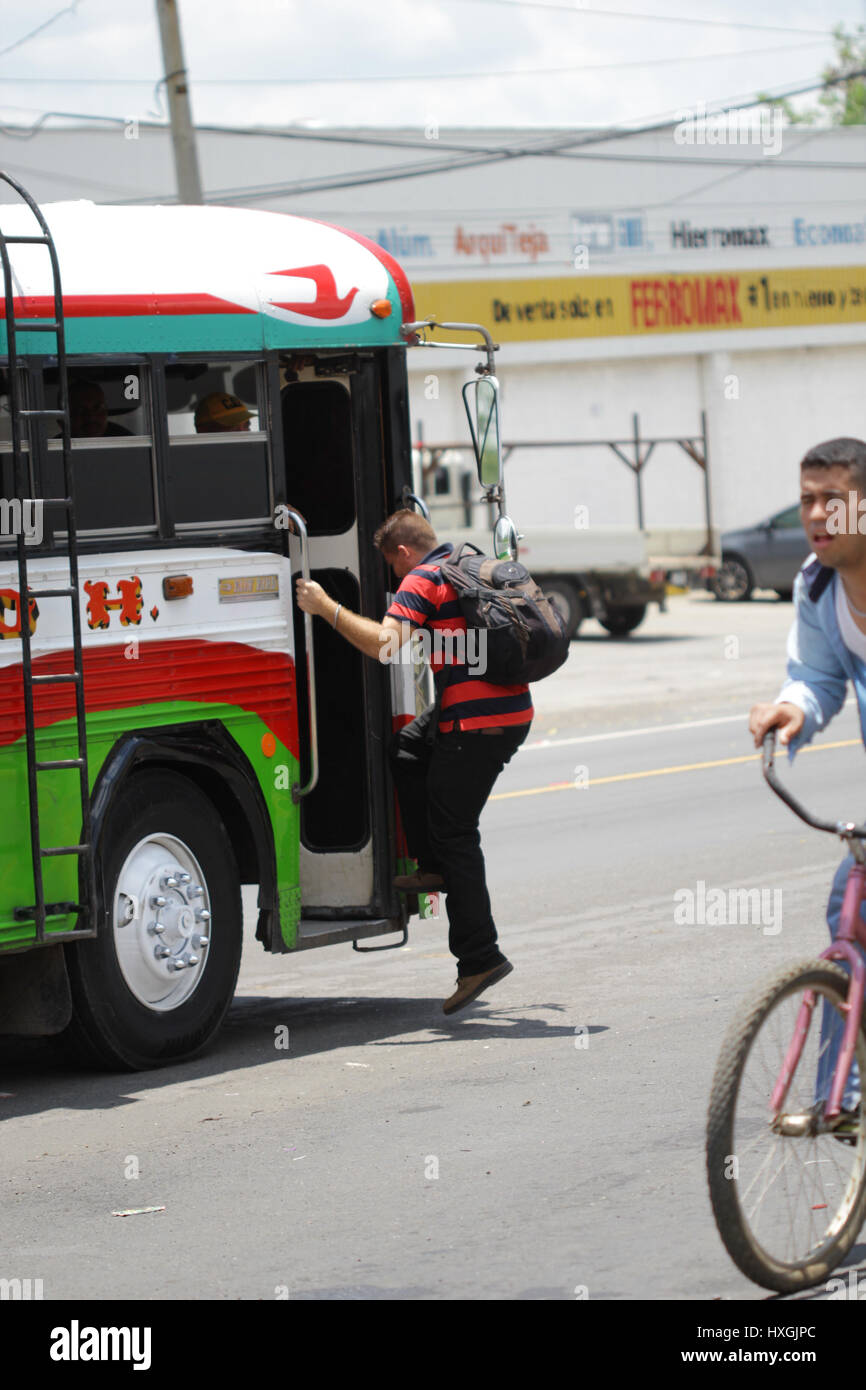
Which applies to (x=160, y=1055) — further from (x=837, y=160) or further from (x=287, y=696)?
(x=837, y=160)

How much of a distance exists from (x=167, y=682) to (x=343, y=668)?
45.9 inches

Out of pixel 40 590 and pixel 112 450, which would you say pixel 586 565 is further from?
pixel 40 590

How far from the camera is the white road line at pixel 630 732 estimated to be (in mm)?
18422

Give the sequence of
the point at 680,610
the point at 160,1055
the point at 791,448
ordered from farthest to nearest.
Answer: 1. the point at 791,448
2. the point at 680,610
3. the point at 160,1055

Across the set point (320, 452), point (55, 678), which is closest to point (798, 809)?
point (55, 678)

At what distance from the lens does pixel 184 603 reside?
24.6 ft

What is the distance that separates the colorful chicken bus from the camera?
6953mm

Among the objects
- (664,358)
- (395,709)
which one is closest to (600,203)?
(664,358)

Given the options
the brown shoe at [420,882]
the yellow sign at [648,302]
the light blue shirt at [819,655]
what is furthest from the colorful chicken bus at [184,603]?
the yellow sign at [648,302]

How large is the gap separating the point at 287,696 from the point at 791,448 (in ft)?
131

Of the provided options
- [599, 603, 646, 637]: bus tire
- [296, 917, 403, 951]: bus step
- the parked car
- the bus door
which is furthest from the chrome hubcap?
the parked car

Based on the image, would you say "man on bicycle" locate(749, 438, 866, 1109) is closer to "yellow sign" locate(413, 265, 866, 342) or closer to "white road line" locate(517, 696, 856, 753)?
"white road line" locate(517, 696, 856, 753)

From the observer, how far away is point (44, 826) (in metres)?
7.00

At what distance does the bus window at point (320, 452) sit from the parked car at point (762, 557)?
24.9m
